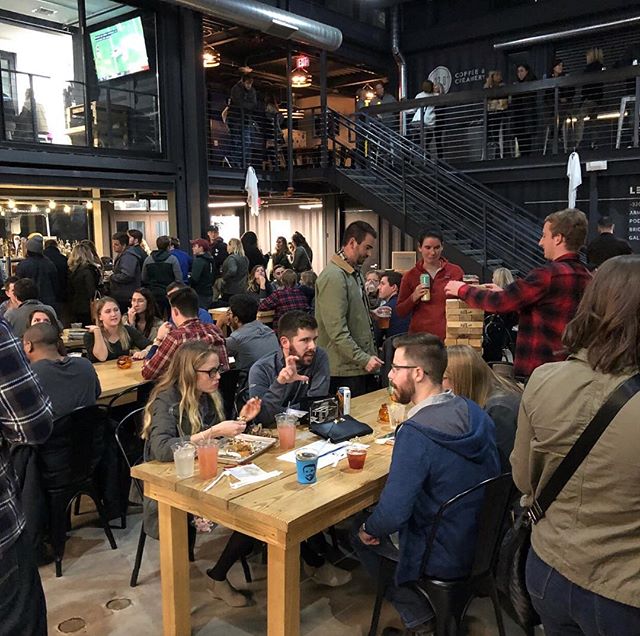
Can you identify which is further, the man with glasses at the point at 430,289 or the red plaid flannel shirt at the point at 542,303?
the man with glasses at the point at 430,289

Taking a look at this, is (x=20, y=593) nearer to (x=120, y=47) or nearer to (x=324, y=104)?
(x=120, y=47)

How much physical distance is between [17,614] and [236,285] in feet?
23.4

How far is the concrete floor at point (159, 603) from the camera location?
2.93m

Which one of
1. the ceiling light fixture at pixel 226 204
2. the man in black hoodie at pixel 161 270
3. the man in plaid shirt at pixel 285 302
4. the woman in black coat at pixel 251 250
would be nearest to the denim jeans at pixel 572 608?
the man in plaid shirt at pixel 285 302

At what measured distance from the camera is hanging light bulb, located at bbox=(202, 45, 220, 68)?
11841 millimetres

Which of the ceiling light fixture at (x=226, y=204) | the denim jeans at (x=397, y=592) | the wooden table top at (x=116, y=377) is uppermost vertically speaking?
the ceiling light fixture at (x=226, y=204)

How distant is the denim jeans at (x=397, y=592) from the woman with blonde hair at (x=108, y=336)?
2.89 meters

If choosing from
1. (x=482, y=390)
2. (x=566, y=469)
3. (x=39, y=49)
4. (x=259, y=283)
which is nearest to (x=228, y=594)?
(x=482, y=390)

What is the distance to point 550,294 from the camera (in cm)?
343

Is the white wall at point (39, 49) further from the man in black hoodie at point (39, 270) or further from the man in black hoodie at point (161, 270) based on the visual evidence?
the man in black hoodie at point (161, 270)

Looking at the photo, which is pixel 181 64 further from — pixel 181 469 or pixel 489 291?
pixel 181 469

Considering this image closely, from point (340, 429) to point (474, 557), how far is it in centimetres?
89

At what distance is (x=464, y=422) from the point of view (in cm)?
235

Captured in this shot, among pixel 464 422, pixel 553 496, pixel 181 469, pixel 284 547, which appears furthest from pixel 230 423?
pixel 553 496
